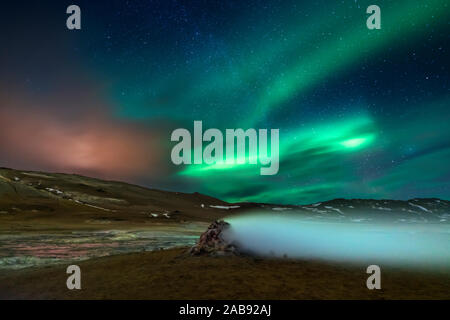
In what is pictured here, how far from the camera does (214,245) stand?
17656 mm

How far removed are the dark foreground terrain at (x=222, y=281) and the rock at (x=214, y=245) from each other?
765 mm

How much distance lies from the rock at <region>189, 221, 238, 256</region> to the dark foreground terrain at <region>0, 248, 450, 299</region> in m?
0.76

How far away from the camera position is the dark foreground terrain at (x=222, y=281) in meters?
10.2

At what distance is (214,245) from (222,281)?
5901 mm

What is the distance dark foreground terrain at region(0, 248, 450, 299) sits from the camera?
33.4ft

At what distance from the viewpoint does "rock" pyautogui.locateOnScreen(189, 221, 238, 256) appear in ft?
56.2

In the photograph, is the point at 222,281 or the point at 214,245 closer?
the point at 222,281

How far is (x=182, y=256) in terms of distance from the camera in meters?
17.3

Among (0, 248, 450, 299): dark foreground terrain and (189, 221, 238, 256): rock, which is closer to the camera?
(0, 248, 450, 299): dark foreground terrain

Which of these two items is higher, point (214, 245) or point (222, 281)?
point (214, 245)

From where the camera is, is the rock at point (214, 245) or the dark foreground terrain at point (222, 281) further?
the rock at point (214, 245)
